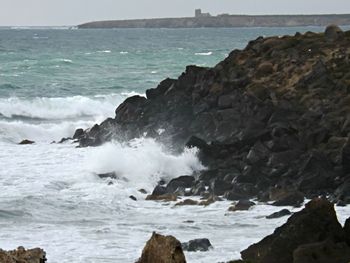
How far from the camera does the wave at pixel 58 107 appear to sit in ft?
137

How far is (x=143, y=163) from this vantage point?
81.9 feet

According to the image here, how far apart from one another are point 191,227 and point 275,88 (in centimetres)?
1056

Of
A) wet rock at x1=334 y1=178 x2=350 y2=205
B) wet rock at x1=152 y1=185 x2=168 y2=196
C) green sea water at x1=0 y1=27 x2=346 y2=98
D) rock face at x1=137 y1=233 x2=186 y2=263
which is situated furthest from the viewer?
green sea water at x1=0 y1=27 x2=346 y2=98

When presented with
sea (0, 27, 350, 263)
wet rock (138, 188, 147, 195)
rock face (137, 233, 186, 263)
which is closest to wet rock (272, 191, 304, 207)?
sea (0, 27, 350, 263)

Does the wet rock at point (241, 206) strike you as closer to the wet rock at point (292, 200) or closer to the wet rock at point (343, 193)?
the wet rock at point (292, 200)

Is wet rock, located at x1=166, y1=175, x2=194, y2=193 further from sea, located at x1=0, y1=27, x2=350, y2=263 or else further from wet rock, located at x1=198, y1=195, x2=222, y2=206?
wet rock, located at x1=198, y1=195, x2=222, y2=206

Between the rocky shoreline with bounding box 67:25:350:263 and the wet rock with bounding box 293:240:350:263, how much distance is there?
0.01 m

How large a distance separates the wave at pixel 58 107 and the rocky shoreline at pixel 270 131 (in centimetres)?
964

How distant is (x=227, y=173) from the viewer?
22219 millimetres

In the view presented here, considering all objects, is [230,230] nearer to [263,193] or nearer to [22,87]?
[263,193]

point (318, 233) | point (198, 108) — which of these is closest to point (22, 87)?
point (198, 108)

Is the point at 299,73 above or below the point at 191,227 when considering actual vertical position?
above

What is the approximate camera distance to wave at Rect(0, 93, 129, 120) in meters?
41.7

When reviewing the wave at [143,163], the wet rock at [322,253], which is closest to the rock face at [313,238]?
the wet rock at [322,253]
